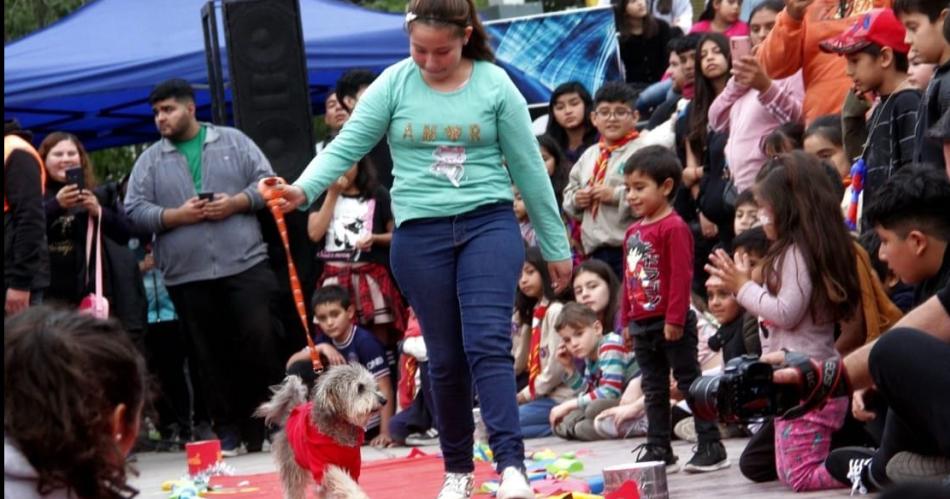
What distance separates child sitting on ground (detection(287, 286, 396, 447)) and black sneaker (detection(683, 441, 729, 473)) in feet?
11.5

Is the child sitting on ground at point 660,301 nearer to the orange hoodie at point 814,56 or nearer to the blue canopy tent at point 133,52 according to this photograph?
the orange hoodie at point 814,56

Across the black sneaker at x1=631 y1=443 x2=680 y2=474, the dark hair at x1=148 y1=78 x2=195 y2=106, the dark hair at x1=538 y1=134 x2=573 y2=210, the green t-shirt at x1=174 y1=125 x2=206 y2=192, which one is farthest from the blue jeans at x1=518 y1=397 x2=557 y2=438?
the dark hair at x1=148 y1=78 x2=195 y2=106

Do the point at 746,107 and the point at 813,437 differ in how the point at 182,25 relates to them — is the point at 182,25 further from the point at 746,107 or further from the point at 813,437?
the point at 813,437

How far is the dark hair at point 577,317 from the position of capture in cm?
973

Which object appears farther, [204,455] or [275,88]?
[275,88]

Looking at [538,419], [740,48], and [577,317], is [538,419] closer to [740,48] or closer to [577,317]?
[577,317]

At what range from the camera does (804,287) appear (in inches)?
249

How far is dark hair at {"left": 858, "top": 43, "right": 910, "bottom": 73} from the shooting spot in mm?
7266

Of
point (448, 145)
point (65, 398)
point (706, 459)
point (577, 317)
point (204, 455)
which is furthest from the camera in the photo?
point (577, 317)

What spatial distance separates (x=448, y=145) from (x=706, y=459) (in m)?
1.92

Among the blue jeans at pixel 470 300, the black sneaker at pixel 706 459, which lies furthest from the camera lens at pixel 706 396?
the black sneaker at pixel 706 459

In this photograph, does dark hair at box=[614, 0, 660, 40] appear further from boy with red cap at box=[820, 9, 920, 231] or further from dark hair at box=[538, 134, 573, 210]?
boy with red cap at box=[820, 9, 920, 231]

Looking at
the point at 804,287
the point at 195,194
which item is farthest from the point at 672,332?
the point at 195,194

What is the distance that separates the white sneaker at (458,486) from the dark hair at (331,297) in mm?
4162
